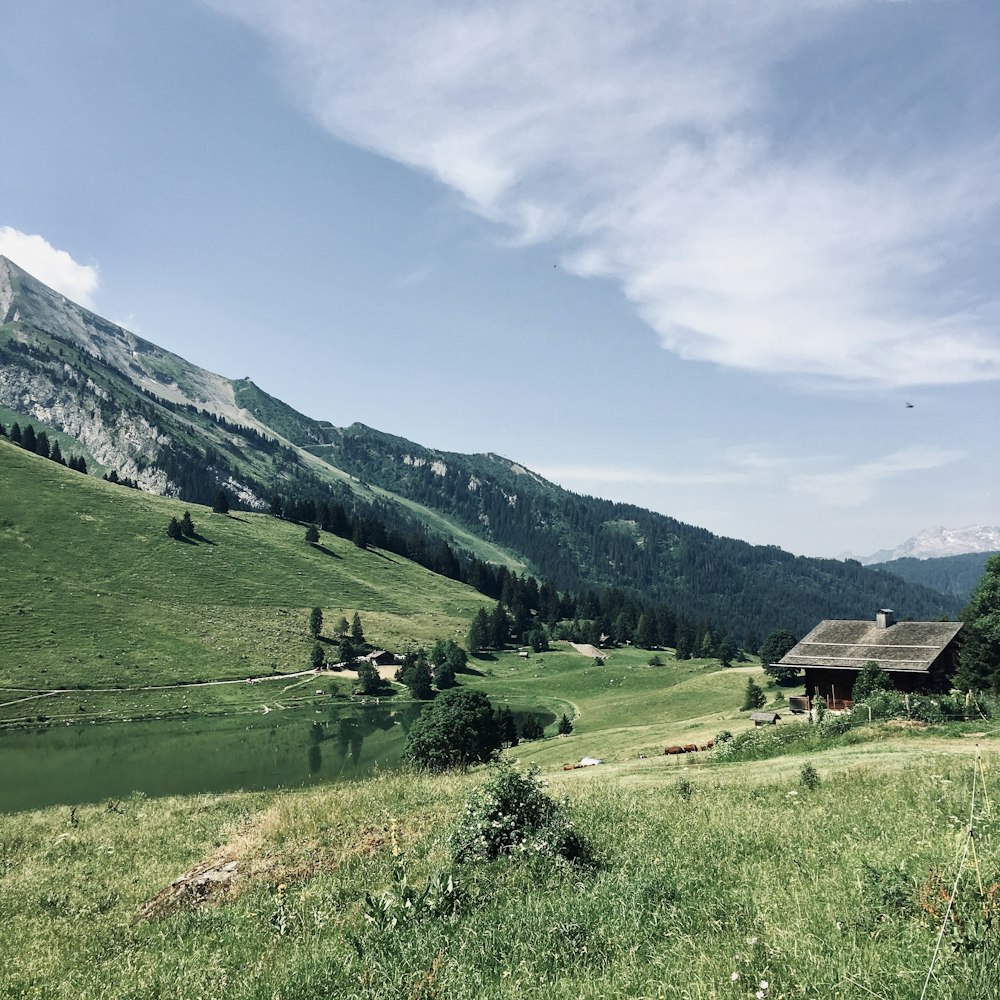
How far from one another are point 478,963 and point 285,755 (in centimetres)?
8260

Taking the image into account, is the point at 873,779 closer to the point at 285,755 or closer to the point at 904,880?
the point at 904,880

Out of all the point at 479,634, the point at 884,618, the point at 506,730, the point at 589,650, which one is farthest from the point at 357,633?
the point at 884,618

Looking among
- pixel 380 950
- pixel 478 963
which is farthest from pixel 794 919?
pixel 380 950

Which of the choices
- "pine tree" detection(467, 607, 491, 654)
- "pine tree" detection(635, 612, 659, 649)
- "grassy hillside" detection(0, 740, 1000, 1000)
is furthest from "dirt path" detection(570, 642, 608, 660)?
"grassy hillside" detection(0, 740, 1000, 1000)

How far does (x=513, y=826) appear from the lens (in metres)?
10.4

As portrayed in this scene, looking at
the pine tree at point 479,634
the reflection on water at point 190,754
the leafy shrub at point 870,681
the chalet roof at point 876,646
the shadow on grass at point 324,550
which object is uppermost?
the shadow on grass at point 324,550

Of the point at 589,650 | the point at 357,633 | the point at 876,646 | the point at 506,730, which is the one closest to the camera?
the point at 876,646

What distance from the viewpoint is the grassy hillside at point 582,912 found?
18.6 feet

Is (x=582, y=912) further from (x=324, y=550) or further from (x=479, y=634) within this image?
(x=324, y=550)

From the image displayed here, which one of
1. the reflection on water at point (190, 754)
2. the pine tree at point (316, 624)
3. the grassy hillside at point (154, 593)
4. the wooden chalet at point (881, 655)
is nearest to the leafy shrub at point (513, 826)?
the reflection on water at point (190, 754)

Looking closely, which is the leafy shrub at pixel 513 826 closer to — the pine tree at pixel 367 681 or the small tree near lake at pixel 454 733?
the small tree near lake at pixel 454 733

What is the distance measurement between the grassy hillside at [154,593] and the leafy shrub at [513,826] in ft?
391

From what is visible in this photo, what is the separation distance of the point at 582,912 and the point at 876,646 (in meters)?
64.3

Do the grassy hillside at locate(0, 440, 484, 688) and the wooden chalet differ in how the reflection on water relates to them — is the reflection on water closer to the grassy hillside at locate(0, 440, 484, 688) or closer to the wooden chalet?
the grassy hillside at locate(0, 440, 484, 688)
